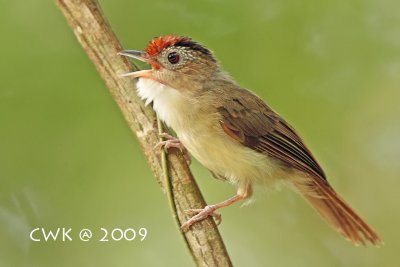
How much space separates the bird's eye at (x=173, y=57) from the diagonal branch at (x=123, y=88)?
0.46m

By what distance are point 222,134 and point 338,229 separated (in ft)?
2.42

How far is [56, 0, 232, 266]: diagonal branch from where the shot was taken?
7.64ft

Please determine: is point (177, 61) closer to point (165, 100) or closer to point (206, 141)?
point (165, 100)

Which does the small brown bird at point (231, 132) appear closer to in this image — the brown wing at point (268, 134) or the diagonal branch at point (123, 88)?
the brown wing at point (268, 134)

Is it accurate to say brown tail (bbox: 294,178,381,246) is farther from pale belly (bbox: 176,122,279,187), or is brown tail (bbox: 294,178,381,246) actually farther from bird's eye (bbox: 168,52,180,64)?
bird's eye (bbox: 168,52,180,64)

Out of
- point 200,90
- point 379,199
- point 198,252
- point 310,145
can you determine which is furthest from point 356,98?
point 198,252

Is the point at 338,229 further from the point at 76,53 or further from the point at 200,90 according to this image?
the point at 76,53

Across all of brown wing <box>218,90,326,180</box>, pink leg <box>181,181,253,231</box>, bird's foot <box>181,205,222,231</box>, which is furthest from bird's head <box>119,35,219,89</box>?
bird's foot <box>181,205,222,231</box>

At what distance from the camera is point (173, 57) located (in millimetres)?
2938

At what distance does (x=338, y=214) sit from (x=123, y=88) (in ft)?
4.15

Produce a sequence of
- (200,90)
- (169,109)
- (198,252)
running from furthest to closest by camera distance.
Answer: (200,90) < (169,109) < (198,252)

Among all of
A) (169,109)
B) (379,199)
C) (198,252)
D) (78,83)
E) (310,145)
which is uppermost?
(78,83)

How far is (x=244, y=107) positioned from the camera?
118 inches

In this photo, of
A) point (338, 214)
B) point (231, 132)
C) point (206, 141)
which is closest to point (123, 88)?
point (206, 141)
